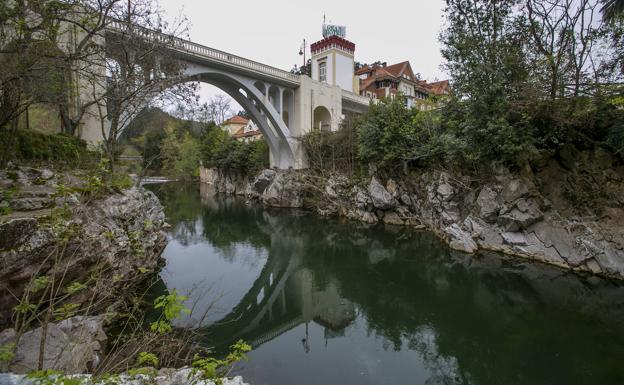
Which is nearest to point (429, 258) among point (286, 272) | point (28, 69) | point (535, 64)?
point (286, 272)

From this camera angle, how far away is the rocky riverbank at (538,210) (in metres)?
7.76

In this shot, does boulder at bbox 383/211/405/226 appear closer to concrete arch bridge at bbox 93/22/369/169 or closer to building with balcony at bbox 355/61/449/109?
concrete arch bridge at bbox 93/22/369/169

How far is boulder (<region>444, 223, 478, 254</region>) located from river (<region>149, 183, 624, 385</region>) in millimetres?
417

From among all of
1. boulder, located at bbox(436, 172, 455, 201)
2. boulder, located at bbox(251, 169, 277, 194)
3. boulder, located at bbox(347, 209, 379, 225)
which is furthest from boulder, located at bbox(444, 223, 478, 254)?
boulder, located at bbox(251, 169, 277, 194)

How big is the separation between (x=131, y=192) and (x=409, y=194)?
10.5 m

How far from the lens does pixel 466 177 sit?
11.1 metres

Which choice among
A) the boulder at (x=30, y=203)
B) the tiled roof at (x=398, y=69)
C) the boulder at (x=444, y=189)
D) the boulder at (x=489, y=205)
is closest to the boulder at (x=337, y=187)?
the boulder at (x=444, y=189)

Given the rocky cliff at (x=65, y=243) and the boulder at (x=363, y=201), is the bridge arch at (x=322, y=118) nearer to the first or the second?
the boulder at (x=363, y=201)

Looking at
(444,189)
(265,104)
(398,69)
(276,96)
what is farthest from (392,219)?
(398,69)

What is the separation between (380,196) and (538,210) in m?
6.20

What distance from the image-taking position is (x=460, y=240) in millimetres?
9984

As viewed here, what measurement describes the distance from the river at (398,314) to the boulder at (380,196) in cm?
295

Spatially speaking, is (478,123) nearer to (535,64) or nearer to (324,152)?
(535,64)

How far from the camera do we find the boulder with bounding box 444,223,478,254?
9719mm
